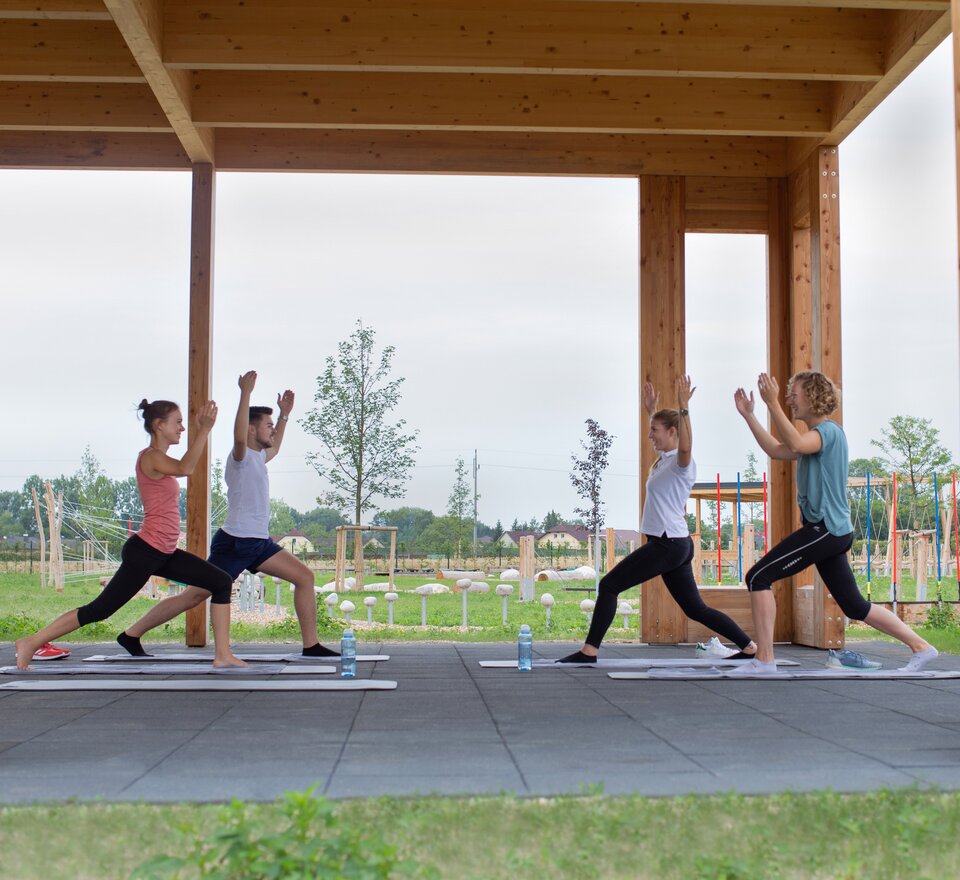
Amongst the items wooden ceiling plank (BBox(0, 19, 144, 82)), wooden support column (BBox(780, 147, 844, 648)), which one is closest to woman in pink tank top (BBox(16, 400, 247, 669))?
wooden ceiling plank (BBox(0, 19, 144, 82))

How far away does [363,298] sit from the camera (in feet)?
100.0

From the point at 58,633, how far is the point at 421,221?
23845 mm

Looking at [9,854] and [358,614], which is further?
[358,614]

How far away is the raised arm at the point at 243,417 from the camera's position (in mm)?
6445

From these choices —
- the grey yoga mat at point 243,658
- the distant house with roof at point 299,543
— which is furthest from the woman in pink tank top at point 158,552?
the distant house with roof at point 299,543

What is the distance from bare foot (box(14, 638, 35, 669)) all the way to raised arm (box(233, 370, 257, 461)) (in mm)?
1582

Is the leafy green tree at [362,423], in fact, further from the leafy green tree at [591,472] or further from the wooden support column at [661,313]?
the wooden support column at [661,313]

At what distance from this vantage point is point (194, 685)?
584cm

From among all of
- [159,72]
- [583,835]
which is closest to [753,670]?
[583,835]

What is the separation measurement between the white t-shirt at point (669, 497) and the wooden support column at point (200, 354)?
3604 millimetres

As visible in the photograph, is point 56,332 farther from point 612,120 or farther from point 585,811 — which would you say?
point 585,811

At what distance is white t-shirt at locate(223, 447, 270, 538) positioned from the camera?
6746 mm

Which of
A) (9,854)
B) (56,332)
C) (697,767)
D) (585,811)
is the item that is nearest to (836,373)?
(697,767)

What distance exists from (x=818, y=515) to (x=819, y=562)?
27cm
